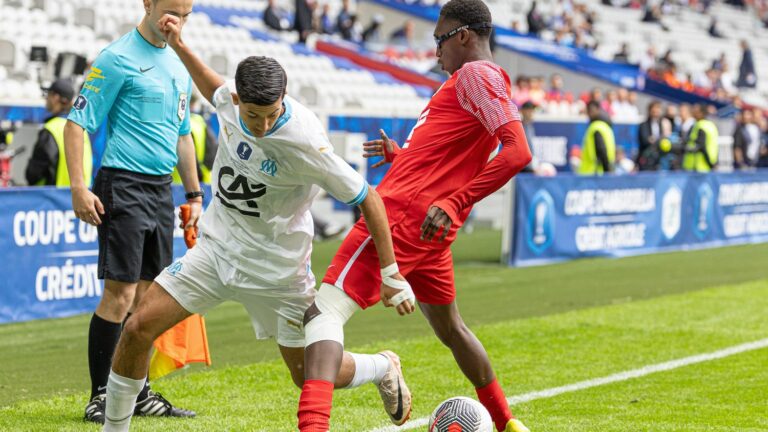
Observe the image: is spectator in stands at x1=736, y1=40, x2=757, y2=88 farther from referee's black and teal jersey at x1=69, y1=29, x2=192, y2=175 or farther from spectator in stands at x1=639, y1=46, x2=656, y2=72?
referee's black and teal jersey at x1=69, y1=29, x2=192, y2=175

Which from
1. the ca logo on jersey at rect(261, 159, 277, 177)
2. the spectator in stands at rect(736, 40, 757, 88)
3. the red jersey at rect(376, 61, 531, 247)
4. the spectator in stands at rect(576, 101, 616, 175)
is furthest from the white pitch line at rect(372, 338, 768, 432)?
the spectator in stands at rect(736, 40, 757, 88)

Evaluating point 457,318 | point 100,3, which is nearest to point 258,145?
point 457,318

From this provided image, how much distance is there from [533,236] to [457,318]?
9203 millimetres

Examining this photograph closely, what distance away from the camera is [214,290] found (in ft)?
16.4

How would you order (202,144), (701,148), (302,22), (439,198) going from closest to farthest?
(439,198)
(202,144)
(701,148)
(302,22)

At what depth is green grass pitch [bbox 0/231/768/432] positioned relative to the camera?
640cm

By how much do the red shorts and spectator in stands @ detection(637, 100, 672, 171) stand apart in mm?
14450

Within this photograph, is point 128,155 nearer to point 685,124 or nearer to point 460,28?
point 460,28

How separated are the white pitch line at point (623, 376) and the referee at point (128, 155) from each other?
142 centimetres

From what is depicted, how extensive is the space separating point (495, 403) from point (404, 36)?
24.0 metres

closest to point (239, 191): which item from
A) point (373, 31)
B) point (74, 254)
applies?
point (74, 254)

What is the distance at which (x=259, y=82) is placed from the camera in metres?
4.42

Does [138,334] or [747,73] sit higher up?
[138,334]

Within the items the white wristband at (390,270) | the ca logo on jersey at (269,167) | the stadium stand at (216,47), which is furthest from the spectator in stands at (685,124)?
the ca logo on jersey at (269,167)
